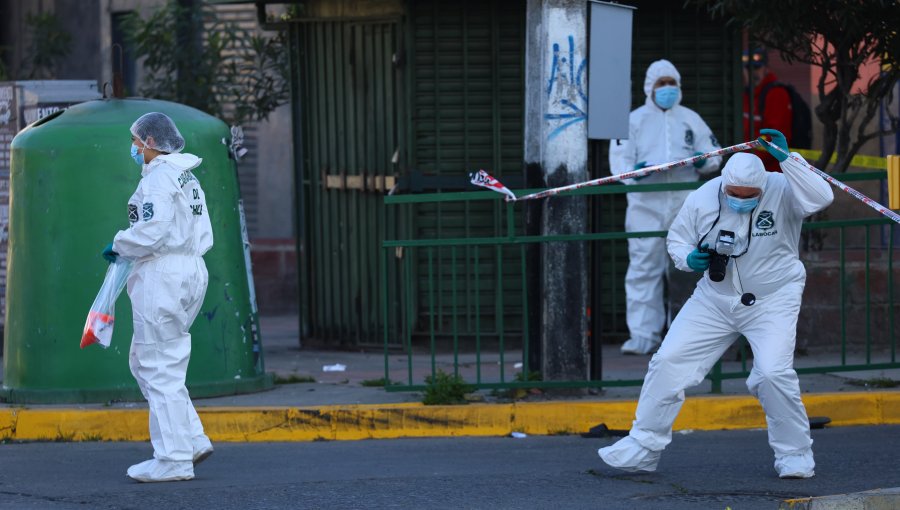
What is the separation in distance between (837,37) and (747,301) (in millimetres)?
3848

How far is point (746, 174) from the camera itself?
22.8 ft

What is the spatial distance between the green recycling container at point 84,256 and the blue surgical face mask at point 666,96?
3.12 m

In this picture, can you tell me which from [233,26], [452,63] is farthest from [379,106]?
[233,26]

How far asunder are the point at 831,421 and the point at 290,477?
3.13 m

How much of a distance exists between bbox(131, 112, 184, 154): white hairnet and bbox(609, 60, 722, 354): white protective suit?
14.1 feet

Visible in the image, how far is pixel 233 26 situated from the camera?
13.7 m

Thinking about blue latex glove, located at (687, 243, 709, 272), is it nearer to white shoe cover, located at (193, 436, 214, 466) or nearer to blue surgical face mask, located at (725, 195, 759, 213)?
blue surgical face mask, located at (725, 195, 759, 213)

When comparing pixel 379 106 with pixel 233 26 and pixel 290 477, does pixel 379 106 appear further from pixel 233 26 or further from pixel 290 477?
pixel 290 477

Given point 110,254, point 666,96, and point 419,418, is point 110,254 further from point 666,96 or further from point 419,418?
point 666,96

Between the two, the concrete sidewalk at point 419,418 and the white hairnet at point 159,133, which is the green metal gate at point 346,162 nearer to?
the concrete sidewalk at point 419,418

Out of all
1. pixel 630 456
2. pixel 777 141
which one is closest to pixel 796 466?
pixel 630 456

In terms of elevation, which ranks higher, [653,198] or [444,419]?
[653,198]

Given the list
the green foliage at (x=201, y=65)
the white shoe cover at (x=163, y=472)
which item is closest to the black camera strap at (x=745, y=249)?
the white shoe cover at (x=163, y=472)

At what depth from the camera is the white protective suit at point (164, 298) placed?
7.14 metres
